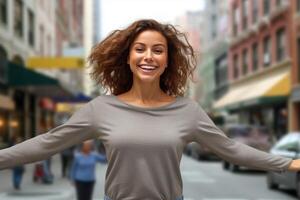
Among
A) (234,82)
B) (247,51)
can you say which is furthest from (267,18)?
(234,82)

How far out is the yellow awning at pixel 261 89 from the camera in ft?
108

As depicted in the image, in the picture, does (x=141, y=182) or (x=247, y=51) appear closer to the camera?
(x=141, y=182)

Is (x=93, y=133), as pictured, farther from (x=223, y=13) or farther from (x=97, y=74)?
(x=223, y=13)

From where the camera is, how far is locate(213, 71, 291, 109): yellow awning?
1294 inches

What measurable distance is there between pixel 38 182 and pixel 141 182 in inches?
597

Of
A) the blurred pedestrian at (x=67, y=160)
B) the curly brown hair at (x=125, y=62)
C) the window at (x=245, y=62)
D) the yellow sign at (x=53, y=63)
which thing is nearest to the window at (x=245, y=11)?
the window at (x=245, y=62)

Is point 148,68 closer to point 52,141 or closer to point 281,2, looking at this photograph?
point 52,141

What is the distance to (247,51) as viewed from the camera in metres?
43.3

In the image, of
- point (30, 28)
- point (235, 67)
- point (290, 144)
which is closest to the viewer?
point (290, 144)

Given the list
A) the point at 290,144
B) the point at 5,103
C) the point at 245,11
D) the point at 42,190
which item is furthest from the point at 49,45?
the point at 290,144

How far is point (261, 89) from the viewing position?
35.5m

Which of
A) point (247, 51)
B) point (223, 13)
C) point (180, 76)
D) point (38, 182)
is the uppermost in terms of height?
point (223, 13)

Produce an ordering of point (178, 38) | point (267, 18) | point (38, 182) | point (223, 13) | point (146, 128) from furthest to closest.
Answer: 1. point (223, 13)
2. point (267, 18)
3. point (38, 182)
4. point (178, 38)
5. point (146, 128)

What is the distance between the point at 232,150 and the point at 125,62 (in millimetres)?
724
